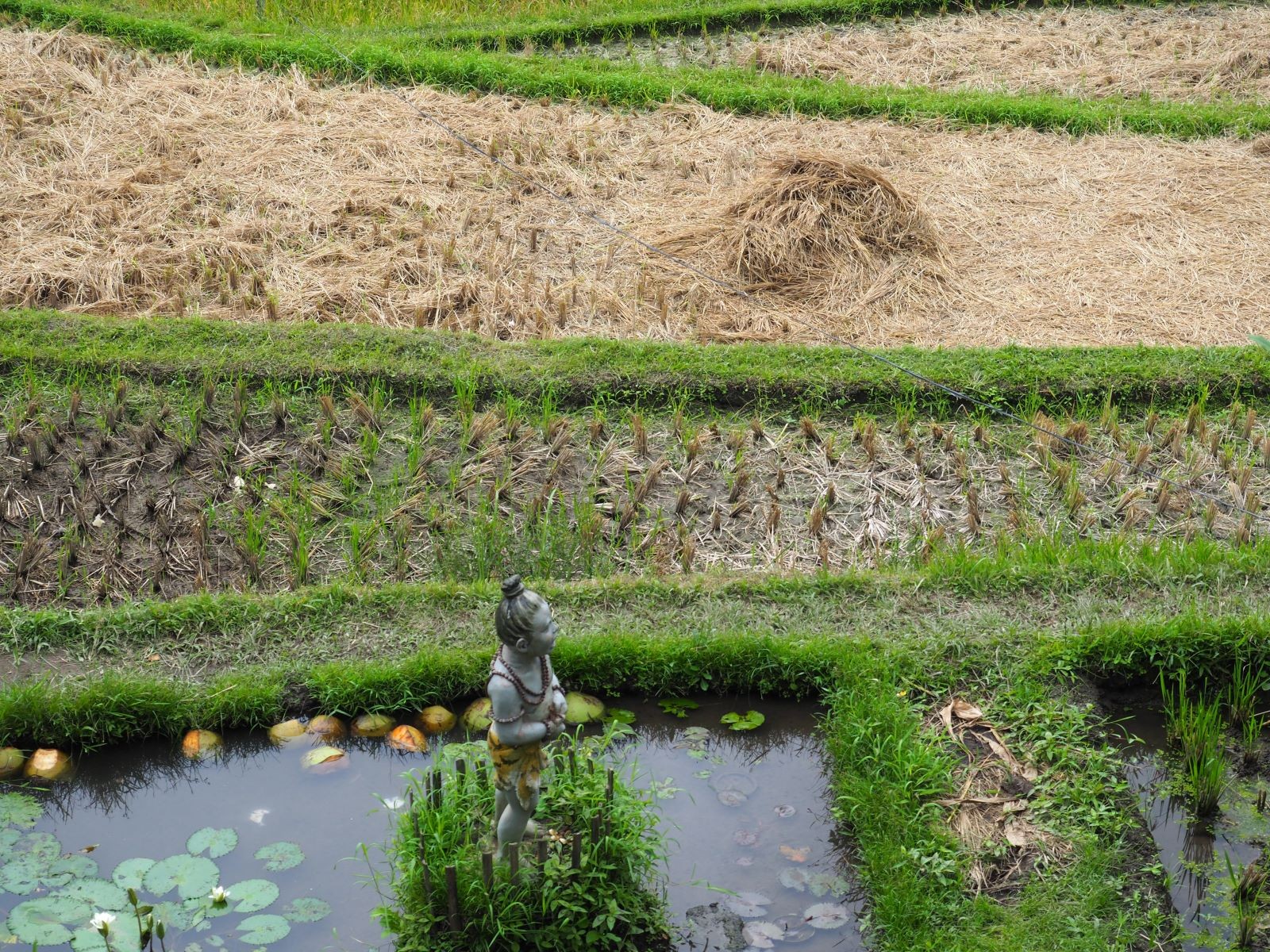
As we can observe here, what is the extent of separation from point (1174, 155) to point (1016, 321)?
2590 mm

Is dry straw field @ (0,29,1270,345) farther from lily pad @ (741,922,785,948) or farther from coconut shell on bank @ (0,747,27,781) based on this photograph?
lily pad @ (741,922,785,948)

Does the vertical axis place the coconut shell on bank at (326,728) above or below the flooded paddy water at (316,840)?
above

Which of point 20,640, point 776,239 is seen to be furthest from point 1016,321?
point 20,640

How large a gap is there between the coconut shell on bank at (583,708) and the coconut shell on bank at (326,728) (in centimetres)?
63

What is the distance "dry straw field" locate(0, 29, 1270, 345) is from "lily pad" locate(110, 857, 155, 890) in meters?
3.12

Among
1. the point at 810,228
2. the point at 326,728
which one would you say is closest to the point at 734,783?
the point at 326,728

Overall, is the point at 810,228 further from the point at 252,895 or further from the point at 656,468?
the point at 252,895

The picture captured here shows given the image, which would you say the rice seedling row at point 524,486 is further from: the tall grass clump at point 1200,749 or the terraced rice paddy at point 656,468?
the tall grass clump at point 1200,749

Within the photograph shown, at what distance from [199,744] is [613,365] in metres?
2.39

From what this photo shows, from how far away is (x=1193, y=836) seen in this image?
3.26 meters

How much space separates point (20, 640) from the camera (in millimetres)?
3781

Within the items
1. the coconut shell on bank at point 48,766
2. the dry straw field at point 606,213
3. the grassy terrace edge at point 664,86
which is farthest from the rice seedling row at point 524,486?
the grassy terrace edge at point 664,86

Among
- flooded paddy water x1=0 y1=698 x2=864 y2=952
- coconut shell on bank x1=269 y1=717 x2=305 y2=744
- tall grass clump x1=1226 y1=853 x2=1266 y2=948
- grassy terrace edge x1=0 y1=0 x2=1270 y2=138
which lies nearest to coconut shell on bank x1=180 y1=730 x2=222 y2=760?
flooded paddy water x1=0 y1=698 x2=864 y2=952

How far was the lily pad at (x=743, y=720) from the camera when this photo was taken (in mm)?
3637
